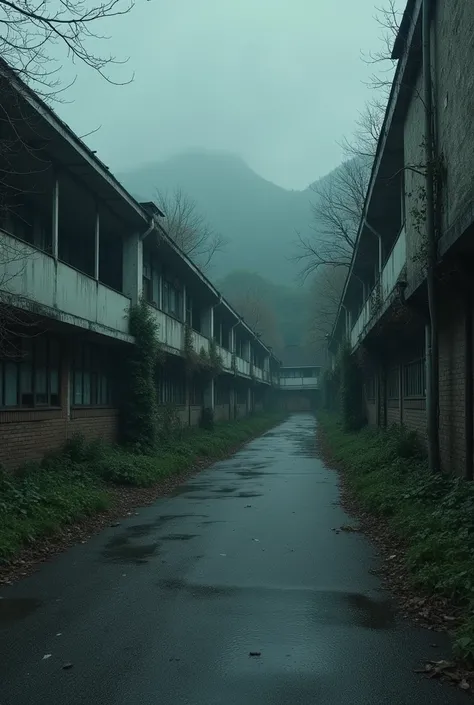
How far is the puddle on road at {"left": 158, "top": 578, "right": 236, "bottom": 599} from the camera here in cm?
631

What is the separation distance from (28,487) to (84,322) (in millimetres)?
4267

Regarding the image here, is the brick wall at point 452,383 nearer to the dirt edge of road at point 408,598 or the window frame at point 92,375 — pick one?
the dirt edge of road at point 408,598

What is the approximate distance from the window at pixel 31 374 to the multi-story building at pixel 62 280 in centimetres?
2

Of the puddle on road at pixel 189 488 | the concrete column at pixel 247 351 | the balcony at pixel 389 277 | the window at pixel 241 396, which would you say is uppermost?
the concrete column at pixel 247 351

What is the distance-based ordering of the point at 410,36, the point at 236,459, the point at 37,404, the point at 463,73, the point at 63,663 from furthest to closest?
the point at 236,459 → the point at 37,404 → the point at 410,36 → the point at 463,73 → the point at 63,663

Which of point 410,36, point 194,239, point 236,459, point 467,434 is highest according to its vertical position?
point 194,239

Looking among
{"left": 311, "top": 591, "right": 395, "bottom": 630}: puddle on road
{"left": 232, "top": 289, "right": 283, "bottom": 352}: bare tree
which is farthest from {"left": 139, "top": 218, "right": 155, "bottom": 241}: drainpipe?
{"left": 232, "top": 289, "right": 283, "bottom": 352}: bare tree

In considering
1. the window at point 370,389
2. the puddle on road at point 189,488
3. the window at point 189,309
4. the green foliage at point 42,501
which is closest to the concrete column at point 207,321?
the window at point 189,309

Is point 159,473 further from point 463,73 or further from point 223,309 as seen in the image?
point 223,309

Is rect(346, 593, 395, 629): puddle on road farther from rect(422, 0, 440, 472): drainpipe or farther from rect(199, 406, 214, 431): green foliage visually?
rect(199, 406, 214, 431): green foliage

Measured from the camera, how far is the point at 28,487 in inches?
397

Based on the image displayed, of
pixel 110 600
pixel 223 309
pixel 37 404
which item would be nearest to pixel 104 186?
pixel 37 404

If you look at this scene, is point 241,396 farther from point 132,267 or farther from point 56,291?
point 56,291

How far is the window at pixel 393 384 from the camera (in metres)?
19.1
